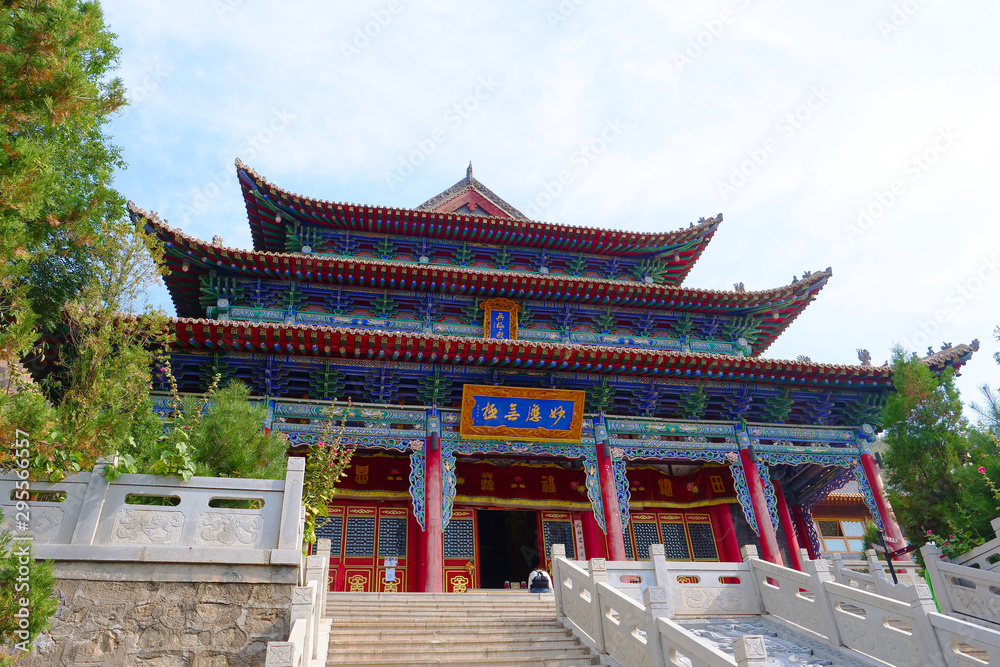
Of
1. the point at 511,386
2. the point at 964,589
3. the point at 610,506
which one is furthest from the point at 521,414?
the point at 964,589

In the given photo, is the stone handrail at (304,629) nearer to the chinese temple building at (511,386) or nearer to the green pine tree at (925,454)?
the chinese temple building at (511,386)

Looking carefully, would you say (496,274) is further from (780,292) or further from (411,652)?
(411,652)

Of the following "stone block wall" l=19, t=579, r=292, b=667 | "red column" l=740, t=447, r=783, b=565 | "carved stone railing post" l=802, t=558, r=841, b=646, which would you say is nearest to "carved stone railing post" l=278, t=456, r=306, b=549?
"stone block wall" l=19, t=579, r=292, b=667

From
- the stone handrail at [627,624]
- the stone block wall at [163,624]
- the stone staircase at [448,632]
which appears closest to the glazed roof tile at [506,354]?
the stone handrail at [627,624]

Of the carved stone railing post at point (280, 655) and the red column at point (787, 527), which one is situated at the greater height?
the red column at point (787, 527)

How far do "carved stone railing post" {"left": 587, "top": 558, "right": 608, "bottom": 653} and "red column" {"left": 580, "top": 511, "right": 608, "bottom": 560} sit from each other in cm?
475

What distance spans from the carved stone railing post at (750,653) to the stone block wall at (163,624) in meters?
4.08

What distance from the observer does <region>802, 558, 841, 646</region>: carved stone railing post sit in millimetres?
7844

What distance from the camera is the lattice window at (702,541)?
14.4 m

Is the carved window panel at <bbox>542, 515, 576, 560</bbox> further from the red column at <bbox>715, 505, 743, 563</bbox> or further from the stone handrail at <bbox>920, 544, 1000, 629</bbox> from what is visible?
the stone handrail at <bbox>920, 544, 1000, 629</bbox>

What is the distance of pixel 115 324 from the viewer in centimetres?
777

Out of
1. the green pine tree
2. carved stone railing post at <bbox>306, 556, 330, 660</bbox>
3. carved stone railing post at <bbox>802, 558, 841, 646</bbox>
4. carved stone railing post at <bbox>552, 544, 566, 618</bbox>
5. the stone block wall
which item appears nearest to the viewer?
the stone block wall

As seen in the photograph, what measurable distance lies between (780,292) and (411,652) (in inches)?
507

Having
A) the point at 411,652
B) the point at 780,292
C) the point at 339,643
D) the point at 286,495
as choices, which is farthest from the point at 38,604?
the point at 780,292
